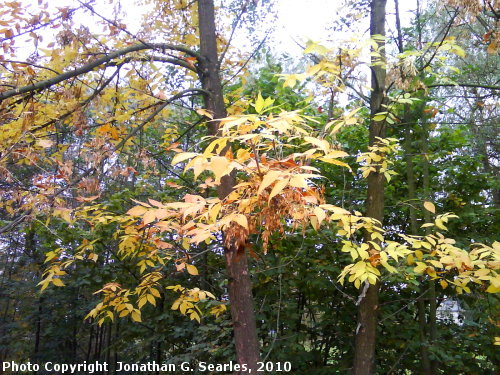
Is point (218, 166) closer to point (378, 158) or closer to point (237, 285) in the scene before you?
point (378, 158)

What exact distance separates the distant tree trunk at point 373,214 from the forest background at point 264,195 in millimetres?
15

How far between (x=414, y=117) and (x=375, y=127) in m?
1.26

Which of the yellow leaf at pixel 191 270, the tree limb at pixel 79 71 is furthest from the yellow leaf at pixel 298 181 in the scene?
the tree limb at pixel 79 71

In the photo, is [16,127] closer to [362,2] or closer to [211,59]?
[211,59]

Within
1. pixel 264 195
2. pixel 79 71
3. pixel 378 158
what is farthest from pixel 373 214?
pixel 79 71

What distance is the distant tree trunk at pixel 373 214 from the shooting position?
279 centimetres

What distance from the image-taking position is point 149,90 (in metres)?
2.97

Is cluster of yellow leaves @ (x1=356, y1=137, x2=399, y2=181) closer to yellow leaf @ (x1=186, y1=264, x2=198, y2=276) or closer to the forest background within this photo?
the forest background

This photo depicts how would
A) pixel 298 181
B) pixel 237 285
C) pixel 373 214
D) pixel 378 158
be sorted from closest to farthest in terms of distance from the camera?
pixel 298 181
pixel 378 158
pixel 237 285
pixel 373 214

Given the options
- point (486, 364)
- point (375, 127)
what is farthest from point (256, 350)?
point (486, 364)

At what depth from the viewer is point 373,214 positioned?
2930 mm

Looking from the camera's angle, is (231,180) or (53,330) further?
(53,330)

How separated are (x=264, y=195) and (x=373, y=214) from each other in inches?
72.4

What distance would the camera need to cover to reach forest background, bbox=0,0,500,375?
5.92 feet
